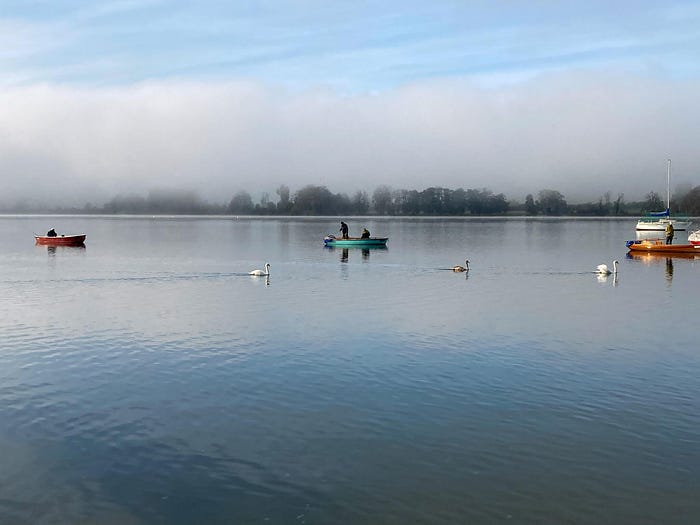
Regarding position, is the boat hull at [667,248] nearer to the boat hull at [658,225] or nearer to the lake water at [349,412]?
the lake water at [349,412]

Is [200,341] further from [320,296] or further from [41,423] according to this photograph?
[320,296]

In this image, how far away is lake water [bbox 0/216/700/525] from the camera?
12492 millimetres

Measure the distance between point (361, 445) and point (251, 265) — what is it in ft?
163

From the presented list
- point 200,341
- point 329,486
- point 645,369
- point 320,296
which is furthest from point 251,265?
point 329,486

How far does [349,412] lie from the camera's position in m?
17.5

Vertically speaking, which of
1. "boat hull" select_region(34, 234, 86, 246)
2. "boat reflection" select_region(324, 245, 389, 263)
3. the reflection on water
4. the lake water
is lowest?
the lake water

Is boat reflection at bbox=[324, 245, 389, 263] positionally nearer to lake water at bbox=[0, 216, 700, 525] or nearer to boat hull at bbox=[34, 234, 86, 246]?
boat hull at bbox=[34, 234, 86, 246]

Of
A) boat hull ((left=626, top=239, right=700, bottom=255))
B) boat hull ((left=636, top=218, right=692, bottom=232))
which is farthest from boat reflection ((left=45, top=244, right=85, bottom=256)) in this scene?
boat hull ((left=636, top=218, right=692, bottom=232))

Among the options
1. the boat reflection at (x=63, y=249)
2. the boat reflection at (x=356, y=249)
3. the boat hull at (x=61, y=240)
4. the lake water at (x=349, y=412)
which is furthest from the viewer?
the boat hull at (x=61, y=240)

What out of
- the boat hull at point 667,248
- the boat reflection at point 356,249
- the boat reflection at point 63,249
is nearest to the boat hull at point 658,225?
the boat hull at point 667,248

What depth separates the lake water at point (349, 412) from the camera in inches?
492

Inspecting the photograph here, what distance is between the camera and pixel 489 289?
146 ft

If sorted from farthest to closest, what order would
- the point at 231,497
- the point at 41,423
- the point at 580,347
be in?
1. the point at 580,347
2. the point at 41,423
3. the point at 231,497

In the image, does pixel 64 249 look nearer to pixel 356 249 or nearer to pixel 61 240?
pixel 61 240
